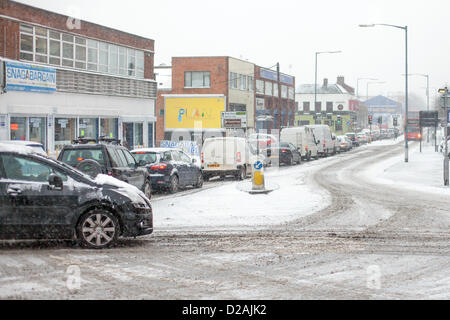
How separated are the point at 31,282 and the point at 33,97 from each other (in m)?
24.3

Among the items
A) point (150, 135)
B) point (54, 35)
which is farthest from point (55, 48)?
point (150, 135)

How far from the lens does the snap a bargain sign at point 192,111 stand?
59188mm

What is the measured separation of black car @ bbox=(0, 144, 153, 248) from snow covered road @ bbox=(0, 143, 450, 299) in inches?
11.8

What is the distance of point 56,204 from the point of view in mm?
10391

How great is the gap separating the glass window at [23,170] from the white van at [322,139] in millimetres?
37701

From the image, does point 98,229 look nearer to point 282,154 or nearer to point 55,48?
point 55,48

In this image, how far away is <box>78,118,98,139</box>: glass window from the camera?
3525 centimetres

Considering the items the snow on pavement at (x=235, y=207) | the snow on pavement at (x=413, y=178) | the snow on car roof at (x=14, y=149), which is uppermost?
the snow on car roof at (x=14, y=149)

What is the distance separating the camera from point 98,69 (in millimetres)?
37750

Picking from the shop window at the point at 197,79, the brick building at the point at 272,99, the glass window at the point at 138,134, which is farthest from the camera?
the brick building at the point at 272,99

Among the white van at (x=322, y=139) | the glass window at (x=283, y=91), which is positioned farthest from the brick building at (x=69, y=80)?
the glass window at (x=283, y=91)

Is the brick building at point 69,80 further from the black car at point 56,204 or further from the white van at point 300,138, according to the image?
the black car at point 56,204

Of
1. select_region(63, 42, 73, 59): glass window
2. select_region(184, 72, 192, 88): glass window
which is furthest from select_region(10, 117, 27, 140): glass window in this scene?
select_region(184, 72, 192, 88): glass window

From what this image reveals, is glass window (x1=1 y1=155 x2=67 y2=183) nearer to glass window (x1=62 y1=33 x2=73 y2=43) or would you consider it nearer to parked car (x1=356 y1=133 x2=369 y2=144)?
glass window (x1=62 y1=33 x2=73 y2=43)
